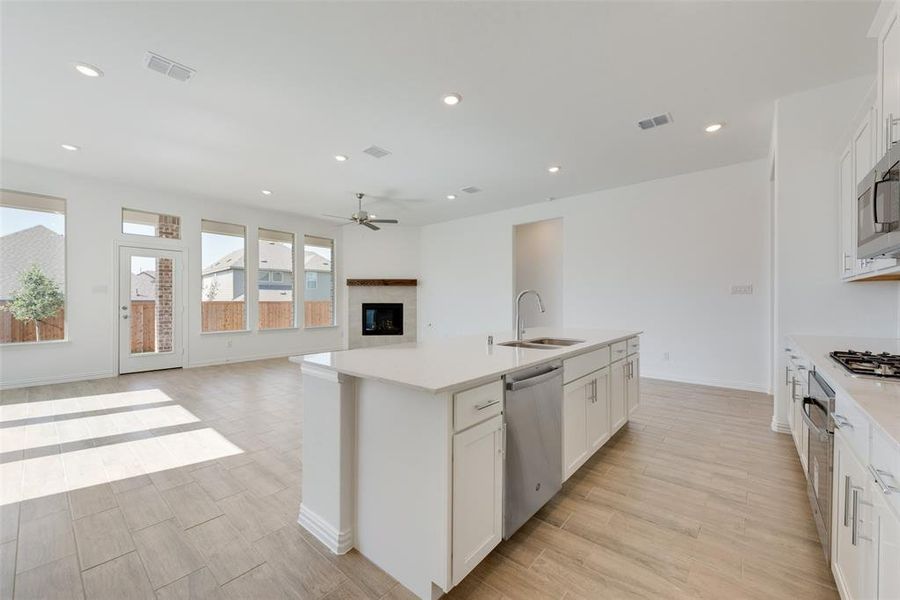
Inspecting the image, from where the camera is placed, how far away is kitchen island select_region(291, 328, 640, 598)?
134 centimetres

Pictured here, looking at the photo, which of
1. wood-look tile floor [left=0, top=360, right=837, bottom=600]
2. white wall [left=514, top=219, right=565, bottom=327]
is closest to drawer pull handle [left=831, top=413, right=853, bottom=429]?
wood-look tile floor [left=0, top=360, right=837, bottom=600]

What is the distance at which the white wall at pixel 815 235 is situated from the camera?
9.11 ft

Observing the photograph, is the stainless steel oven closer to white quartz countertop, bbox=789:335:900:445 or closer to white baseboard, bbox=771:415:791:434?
white quartz countertop, bbox=789:335:900:445

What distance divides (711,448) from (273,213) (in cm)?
747

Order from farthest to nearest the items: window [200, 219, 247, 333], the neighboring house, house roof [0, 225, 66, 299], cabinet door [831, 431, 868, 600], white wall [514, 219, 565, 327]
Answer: white wall [514, 219, 565, 327] → the neighboring house → window [200, 219, 247, 333] → house roof [0, 225, 66, 299] → cabinet door [831, 431, 868, 600]

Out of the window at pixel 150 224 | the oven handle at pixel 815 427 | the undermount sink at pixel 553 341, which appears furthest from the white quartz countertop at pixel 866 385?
the window at pixel 150 224

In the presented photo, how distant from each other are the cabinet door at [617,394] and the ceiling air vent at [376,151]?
10.7 ft

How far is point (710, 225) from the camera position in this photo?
4.65 m

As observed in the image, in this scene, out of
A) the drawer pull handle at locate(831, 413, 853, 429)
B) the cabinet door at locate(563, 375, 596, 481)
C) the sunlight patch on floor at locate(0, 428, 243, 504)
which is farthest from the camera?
the sunlight patch on floor at locate(0, 428, 243, 504)

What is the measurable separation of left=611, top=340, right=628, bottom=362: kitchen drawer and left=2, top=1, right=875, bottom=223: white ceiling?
2.05 meters

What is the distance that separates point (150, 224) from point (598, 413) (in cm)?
689

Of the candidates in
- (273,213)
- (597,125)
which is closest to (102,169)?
(273,213)

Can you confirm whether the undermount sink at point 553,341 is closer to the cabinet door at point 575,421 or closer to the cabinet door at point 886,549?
the cabinet door at point 575,421

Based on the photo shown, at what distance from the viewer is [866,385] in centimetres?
135
